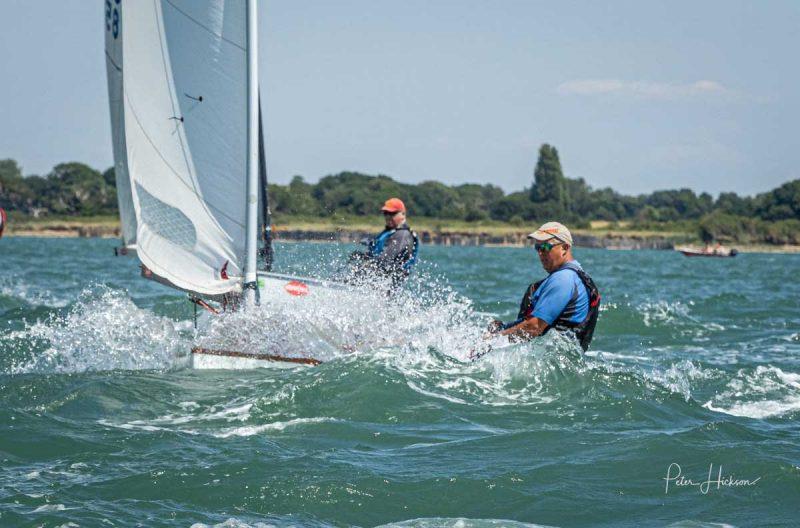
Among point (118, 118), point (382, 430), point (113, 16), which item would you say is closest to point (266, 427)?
point (382, 430)

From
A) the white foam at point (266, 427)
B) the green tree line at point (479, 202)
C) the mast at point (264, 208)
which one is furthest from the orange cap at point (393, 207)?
the green tree line at point (479, 202)

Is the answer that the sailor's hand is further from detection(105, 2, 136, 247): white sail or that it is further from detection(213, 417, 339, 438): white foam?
detection(105, 2, 136, 247): white sail

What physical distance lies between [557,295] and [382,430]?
6.01 feet

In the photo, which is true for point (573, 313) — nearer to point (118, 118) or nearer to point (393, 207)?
point (393, 207)

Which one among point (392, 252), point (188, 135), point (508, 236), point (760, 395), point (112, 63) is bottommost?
point (508, 236)

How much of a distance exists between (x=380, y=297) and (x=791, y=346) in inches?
243

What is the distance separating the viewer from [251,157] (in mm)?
10344

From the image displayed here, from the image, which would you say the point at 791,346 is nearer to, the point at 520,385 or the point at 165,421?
the point at 520,385

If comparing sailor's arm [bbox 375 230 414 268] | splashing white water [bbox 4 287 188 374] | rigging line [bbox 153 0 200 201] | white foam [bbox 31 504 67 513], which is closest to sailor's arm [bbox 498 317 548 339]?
sailor's arm [bbox 375 230 414 268]

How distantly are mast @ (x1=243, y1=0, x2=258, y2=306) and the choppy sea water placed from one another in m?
0.39

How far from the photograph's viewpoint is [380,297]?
35.8 feet

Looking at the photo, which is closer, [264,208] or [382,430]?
[382,430]

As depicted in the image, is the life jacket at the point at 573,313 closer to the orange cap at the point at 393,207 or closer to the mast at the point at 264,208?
the orange cap at the point at 393,207

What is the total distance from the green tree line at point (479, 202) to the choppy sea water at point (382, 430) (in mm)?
79161
